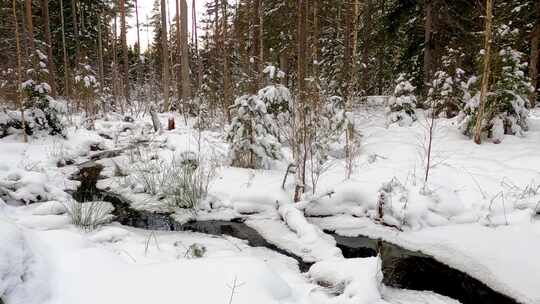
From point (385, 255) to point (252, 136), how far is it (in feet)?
9.45

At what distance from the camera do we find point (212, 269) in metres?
2.54

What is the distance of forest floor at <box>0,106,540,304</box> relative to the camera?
2342 millimetres

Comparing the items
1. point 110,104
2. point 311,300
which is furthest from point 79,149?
point 110,104

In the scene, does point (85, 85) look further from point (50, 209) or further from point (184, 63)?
point (50, 209)

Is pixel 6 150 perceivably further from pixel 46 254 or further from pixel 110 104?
pixel 110 104

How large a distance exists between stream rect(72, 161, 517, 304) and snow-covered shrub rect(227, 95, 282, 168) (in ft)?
5.02

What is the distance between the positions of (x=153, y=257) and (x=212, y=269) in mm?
902

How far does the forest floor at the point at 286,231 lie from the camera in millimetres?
2342

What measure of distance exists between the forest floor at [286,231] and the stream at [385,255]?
0.31 feet

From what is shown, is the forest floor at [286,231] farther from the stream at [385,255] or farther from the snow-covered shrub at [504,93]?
the snow-covered shrub at [504,93]

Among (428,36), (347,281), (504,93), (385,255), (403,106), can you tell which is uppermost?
(428,36)

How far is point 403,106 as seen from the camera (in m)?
9.30

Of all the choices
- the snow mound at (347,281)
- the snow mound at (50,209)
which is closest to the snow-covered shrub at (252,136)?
the snow mound at (50,209)

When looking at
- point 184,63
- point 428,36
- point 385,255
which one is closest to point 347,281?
point 385,255
